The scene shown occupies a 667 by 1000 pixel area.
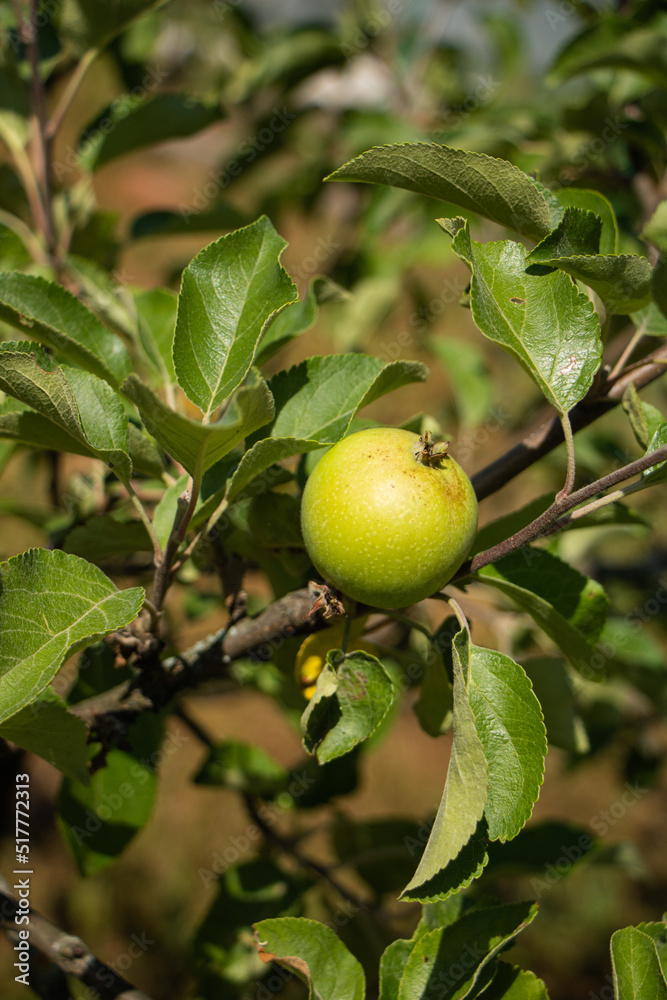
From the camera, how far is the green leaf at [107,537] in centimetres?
88

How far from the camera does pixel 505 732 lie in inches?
28.4

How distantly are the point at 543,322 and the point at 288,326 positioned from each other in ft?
1.06

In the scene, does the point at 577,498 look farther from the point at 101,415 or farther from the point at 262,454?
the point at 101,415

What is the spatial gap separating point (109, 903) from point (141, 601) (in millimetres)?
3010

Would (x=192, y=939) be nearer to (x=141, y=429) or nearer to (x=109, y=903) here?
(x=141, y=429)

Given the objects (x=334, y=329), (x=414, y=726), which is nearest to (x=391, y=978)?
(x=334, y=329)

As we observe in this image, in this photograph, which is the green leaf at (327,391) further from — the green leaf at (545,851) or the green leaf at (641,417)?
the green leaf at (545,851)

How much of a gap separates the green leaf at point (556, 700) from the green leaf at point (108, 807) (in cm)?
60

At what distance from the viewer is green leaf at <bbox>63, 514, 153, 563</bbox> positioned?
2.90 ft

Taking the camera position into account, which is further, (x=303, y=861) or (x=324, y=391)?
(x=303, y=861)

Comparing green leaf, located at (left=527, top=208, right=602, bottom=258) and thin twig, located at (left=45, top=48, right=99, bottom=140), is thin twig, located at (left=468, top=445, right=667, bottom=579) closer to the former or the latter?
green leaf, located at (left=527, top=208, right=602, bottom=258)

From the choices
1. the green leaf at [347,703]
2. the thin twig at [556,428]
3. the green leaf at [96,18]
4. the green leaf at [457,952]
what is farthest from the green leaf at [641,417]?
the green leaf at [96,18]

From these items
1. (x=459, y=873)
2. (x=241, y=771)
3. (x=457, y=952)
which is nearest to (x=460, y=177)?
(x=459, y=873)

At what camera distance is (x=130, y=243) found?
5.47ft
